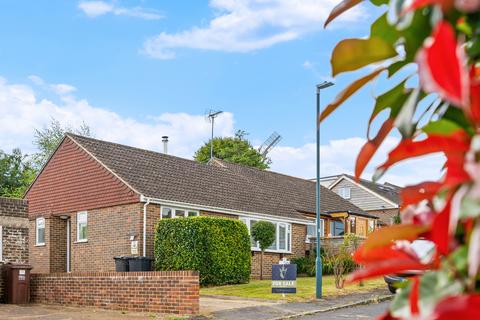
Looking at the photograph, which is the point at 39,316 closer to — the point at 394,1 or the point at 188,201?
the point at 188,201

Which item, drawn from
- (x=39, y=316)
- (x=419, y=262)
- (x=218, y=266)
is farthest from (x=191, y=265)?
(x=419, y=262)

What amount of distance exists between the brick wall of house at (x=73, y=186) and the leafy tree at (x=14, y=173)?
88.9ft

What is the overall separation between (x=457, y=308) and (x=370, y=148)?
1.18 feet

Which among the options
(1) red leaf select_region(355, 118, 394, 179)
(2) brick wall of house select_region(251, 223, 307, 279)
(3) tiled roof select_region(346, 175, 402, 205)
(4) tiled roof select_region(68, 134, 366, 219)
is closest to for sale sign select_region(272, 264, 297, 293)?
(4) tiled roof select_region(68, 134, 366, 219)

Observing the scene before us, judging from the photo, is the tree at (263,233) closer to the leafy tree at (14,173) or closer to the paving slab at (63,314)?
the paving slab at (63,314)

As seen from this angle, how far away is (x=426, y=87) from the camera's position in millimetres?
611

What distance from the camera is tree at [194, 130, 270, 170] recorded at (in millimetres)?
64562

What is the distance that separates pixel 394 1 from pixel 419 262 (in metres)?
0.28

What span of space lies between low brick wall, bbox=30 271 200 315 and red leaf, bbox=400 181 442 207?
1550 centimetres

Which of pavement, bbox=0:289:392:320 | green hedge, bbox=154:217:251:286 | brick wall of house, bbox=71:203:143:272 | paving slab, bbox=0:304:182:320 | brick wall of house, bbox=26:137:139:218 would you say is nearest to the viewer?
pavement, bbox=0:289:392:320

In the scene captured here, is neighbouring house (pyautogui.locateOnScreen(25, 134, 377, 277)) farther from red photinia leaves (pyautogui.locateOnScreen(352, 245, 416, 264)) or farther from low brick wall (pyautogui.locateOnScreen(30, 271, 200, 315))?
red photinia leaves (pyautogui.locateOnScreen(352, 245, 416, 264))

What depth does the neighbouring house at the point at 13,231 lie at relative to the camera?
2186 cm

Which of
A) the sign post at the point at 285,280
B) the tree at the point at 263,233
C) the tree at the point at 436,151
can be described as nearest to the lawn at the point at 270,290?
the sign post at the point at 285,280

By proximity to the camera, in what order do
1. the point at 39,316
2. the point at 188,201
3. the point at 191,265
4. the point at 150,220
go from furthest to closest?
the point at 188,201 < the point at 150,220 < the point at 191,265 < the point at 39,316
